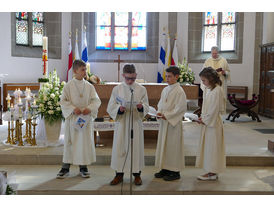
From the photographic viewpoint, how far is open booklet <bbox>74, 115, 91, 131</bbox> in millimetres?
4750

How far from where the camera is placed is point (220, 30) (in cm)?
1288

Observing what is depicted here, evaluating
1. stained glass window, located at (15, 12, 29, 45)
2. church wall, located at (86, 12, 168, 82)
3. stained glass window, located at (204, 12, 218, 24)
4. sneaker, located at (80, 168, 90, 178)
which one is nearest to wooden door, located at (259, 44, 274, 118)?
stained glass window, located at (204, 12, 218, 24)

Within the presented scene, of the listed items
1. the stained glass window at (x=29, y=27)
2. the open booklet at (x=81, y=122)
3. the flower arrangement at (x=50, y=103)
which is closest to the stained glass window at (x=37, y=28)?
the stained glass window at (x=29, y=27)

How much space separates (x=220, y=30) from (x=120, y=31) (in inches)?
143

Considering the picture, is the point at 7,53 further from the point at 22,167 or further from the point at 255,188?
the point at 255,188

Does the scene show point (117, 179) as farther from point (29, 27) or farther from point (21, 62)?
point (29, 27)

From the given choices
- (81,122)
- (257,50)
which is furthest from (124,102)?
(257,50)

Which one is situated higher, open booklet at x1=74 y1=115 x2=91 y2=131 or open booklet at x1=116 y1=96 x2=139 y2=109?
open booklet at x1=116 y1=96 x2=139 y2=109

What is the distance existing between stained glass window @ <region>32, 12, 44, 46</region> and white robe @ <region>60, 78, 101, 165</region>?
27.7ft

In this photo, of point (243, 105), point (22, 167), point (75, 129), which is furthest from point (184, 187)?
point (243, 105)

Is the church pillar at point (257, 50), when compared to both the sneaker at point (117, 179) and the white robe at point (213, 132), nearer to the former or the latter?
the white robe at point (213, 132)

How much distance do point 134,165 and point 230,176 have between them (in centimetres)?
145

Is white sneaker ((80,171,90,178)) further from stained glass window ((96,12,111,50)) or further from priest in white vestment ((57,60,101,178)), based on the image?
stained glass window ((96,12,111,50))

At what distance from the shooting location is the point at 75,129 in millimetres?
4828
